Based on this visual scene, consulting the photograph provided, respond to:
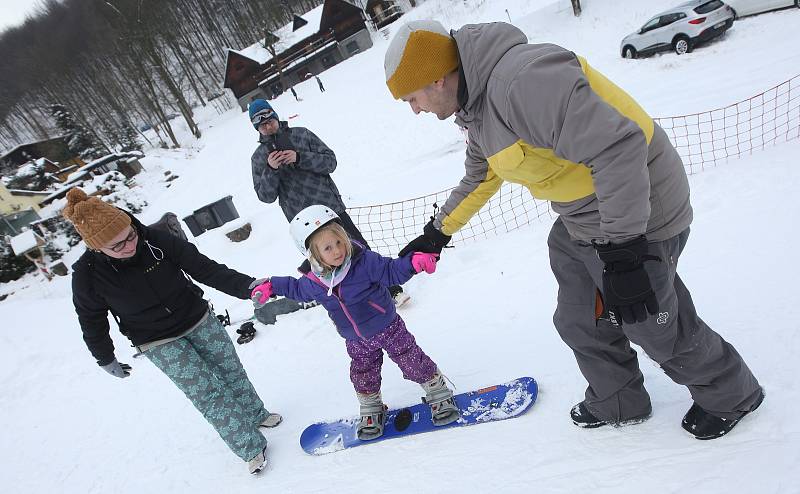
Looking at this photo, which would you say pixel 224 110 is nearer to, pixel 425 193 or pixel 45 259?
pixel 45 259

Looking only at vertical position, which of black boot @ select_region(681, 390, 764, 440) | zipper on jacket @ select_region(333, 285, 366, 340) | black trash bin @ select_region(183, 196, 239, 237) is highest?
zipper on jacket @ select_region(333, 285, 366, 340)

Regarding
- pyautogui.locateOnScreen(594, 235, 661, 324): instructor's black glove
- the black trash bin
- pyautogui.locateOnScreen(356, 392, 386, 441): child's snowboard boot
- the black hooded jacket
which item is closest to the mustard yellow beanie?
pyautogui.locateOnScreen(594, 235, 661, 324): instructor's black glove

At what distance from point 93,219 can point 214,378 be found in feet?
4.16

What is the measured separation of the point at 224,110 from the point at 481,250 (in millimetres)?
38589

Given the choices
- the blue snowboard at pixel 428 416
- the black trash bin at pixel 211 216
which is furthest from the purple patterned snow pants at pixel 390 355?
the black trash bin at pixel 211 216

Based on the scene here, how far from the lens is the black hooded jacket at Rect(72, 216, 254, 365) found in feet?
8.14

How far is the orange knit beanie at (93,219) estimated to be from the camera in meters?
2.26

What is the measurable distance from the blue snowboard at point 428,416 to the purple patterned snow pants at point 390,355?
294 mm

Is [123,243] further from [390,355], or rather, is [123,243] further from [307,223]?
[390,355]

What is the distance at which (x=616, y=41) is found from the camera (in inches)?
501

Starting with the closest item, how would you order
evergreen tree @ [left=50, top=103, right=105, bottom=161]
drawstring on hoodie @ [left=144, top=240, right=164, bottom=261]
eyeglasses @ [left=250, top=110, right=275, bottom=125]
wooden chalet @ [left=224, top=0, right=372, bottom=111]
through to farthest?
drawstring on hoodie @ [left=144, top=240, right=164, bottom=261], eyeglasses @ [left=250, top=110, right=275, bottom=125], evergreen tree @ [left=50, top=103, right=105, bottom=161], wooden chalet @ [left=224, top=0, right=372, bottom=111]

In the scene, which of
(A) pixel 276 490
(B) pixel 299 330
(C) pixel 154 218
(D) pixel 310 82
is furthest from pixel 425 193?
(D) pixel 310 82

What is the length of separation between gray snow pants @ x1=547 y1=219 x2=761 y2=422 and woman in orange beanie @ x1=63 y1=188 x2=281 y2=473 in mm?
1946

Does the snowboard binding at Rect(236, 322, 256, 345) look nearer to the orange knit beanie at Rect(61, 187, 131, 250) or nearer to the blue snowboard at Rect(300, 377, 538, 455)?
the blue snowboard at Rect(300, 377, 538, 455)
